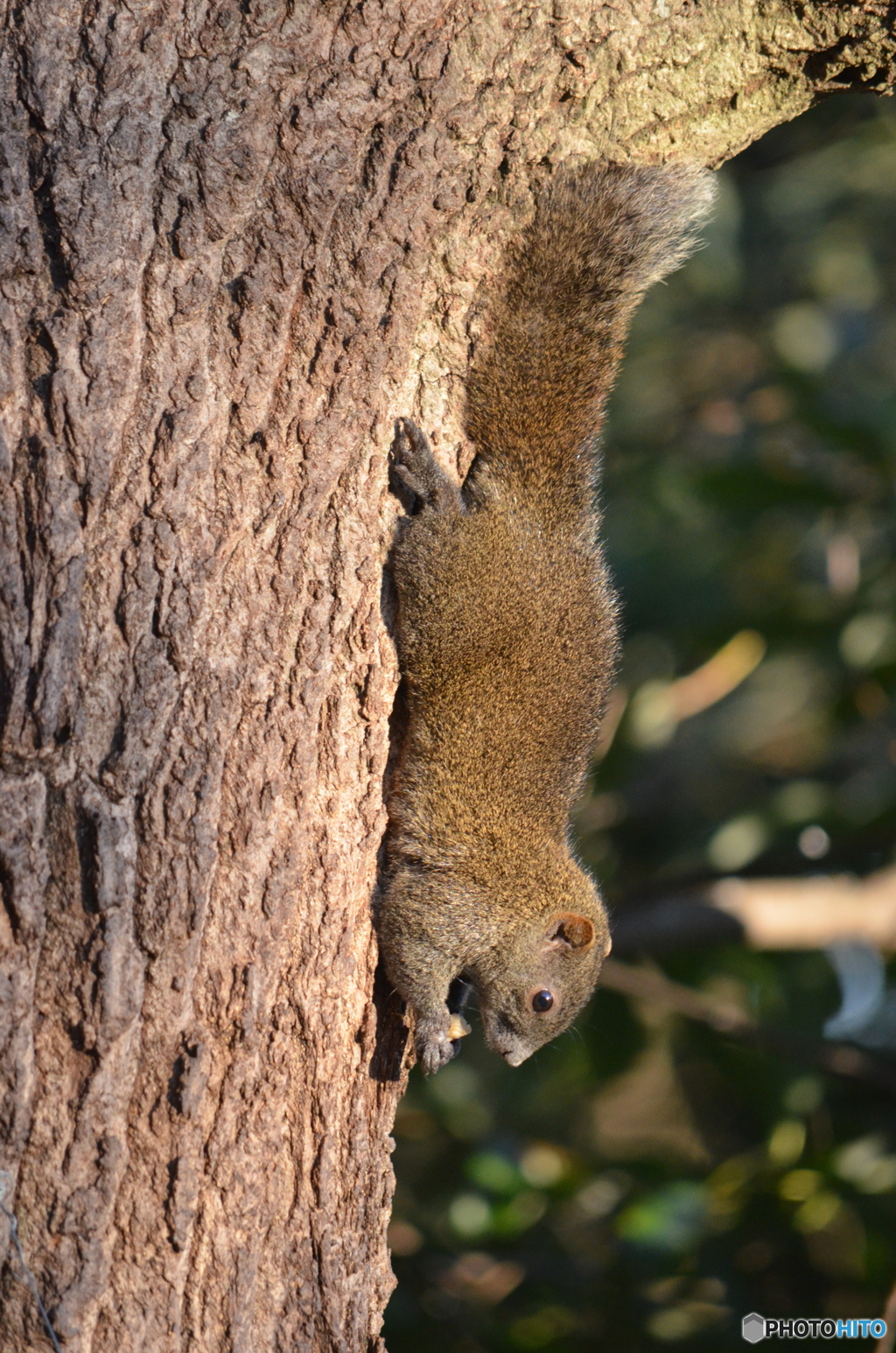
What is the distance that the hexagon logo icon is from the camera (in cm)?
480

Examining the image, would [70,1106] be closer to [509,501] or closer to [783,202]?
[509,501]

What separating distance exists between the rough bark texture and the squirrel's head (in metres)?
0.84

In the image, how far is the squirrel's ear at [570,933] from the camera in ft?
11.0

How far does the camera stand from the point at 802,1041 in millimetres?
5359

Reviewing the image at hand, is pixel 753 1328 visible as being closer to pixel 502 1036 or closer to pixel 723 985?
pixel 723 985

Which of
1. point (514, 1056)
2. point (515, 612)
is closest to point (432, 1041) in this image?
point (514, 1056)

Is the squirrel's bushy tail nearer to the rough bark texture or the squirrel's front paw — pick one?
the rough bark texture

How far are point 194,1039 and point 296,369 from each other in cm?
127

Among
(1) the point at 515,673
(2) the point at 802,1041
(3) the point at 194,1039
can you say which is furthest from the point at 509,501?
(2) the point at 802,1041

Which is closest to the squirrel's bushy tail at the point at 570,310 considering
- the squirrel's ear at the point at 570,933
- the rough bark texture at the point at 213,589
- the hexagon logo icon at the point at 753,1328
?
the rough bark texture at the point at 213,589

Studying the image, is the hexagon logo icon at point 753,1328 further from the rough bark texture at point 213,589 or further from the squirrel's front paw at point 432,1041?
the rough bark texture at point 213,589

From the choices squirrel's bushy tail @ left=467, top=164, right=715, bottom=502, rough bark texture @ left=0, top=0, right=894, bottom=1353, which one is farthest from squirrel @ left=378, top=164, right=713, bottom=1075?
rough bark texture @ left=0, top=0, right=894, bottom=1353

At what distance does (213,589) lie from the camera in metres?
2.22

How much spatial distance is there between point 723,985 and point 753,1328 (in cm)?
193
